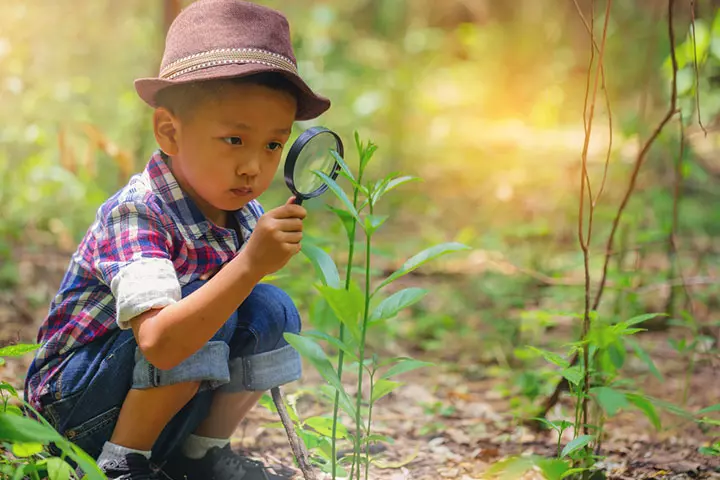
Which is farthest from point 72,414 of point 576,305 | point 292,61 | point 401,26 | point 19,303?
point 401,26

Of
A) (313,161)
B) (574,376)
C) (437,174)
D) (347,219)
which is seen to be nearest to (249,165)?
(313,161)

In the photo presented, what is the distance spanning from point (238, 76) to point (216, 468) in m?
0.93

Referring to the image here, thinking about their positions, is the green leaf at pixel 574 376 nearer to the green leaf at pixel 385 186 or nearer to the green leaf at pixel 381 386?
the green leaf at pixel 381 386

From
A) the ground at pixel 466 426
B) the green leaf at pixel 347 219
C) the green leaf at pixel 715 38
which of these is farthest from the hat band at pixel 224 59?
the green leaf at pixel 715 38

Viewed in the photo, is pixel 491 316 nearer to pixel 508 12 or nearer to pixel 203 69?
pixel 203 69

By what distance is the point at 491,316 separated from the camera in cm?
337

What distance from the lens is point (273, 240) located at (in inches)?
Result: 57.6

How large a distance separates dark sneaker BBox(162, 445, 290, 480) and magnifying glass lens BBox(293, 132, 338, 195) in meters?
0.75

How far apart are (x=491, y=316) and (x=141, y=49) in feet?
9.30

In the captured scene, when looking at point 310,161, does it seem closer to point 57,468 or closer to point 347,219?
point 347,219

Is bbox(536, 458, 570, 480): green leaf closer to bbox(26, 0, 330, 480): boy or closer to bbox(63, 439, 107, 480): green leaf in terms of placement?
bbox(26, 0, 330, 480): boy

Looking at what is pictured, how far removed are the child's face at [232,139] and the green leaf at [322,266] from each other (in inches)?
11.8

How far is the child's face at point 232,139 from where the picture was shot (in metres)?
1.64

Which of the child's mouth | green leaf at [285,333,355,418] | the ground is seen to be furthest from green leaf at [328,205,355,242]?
the ground
